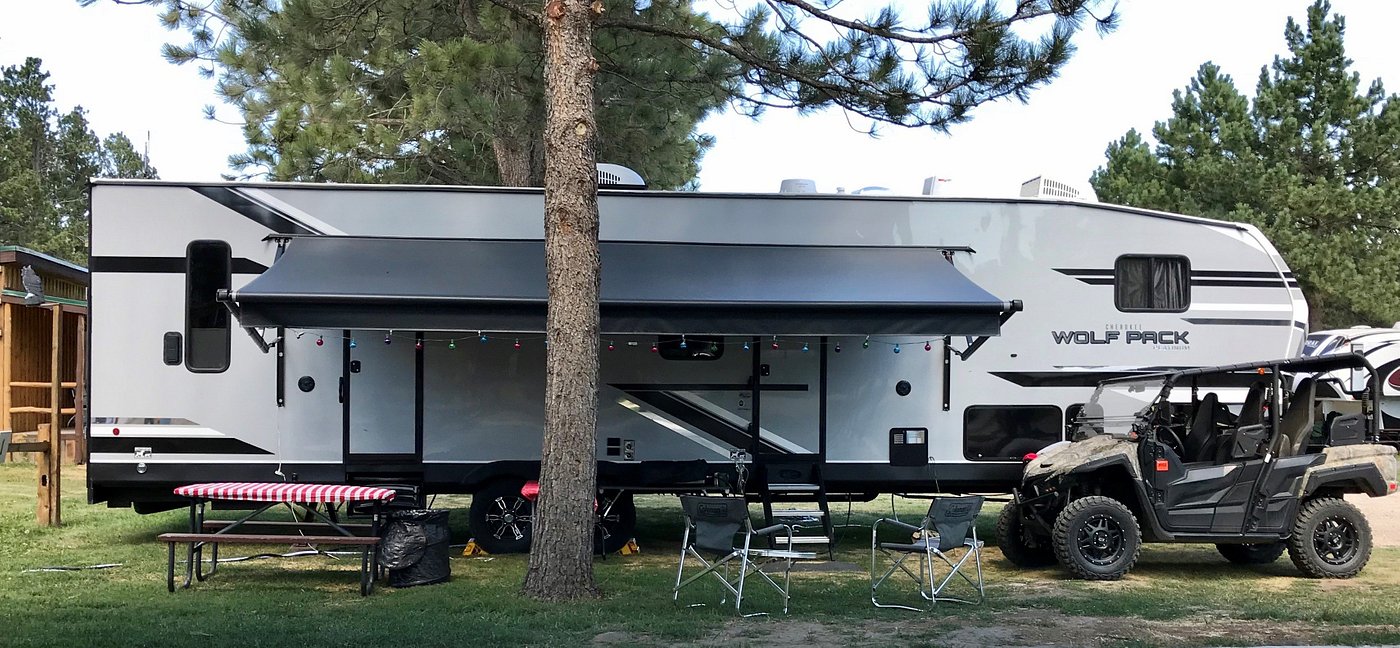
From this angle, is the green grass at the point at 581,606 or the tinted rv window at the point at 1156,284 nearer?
the green grass at the point at 581,606

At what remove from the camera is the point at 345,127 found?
14.7 meters

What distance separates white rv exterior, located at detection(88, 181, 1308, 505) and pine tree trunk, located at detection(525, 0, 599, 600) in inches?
68.7

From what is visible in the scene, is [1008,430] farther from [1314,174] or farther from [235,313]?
[1314,174]

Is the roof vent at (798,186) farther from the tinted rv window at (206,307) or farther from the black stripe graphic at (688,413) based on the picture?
the tinted rv window at (206,307)

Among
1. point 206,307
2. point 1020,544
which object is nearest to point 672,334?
point 1020,544

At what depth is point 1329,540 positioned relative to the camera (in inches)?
367

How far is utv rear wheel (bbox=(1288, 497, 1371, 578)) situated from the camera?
30.2ft

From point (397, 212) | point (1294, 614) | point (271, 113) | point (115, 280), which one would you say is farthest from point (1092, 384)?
point (271, 113)

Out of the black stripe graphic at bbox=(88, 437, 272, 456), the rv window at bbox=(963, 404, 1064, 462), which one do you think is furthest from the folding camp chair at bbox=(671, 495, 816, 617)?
the black stripe graphic at bbox=(88, 437, 272, 456)

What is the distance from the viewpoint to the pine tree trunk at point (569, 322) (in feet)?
26.1

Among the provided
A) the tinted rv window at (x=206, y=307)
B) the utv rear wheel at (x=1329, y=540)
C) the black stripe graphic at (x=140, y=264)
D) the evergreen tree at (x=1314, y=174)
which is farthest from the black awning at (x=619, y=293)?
the evergreen tree at (x=1314, y=174)

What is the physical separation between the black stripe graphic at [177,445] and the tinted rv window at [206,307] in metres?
0.56

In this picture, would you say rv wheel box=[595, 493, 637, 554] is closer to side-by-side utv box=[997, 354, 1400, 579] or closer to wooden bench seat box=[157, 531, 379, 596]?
wooden bench seat box=[157, 531, 379, 596]

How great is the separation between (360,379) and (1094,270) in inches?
237
